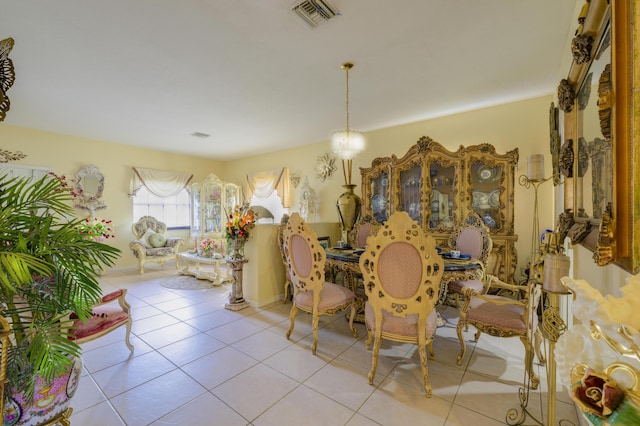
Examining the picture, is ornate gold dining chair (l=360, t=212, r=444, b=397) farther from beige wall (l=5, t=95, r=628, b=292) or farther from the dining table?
beige wall (l=5, t=95, r=628, b=292)

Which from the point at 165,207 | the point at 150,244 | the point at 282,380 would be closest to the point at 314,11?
the point at 282,380

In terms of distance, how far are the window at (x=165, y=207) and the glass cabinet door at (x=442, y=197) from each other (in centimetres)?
604

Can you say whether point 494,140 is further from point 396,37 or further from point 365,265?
point 365,265

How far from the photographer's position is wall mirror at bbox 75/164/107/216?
16.5ft

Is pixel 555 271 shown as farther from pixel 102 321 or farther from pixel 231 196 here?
pixel 231 196

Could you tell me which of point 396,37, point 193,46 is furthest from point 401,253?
point 193,46

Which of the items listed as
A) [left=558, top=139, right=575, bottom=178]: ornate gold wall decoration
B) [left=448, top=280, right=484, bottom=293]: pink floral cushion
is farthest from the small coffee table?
[left=558, top=139, right=575, bottom=178]: ornate gold wall decoration

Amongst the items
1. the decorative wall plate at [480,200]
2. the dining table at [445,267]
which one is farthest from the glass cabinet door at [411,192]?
the dining table at [445,267]

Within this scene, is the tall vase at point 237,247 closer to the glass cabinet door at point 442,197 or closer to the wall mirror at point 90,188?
the glass cabinet door at point 442,197

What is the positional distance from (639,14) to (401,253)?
54.1 inches

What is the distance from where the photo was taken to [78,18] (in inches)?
Result: 76.7

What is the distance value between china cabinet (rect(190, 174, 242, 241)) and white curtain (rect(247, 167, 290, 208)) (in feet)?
2.18

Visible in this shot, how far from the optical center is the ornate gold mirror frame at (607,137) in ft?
2.35

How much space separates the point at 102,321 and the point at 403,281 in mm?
2336
